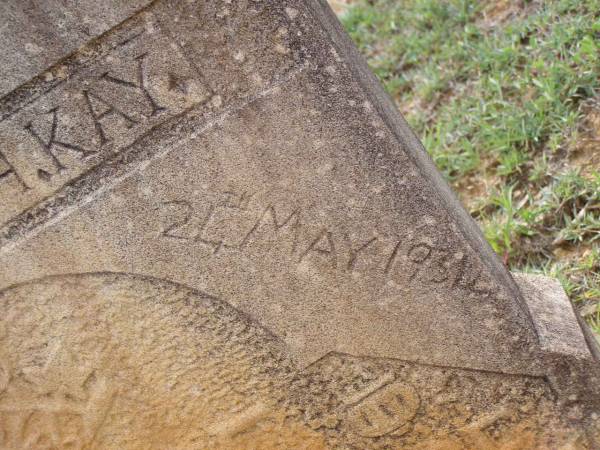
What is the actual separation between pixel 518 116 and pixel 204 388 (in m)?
1.69

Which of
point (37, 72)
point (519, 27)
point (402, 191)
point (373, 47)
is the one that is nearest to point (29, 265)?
point (37, 72)

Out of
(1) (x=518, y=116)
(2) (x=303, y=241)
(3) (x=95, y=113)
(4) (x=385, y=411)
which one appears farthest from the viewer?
(1) (x=518, y=116)

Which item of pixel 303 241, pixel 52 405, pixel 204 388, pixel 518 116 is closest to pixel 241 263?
pixel 303 241

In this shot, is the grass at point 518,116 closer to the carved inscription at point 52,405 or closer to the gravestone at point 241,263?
the gravestone at point 241,263

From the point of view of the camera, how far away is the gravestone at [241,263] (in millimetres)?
1636

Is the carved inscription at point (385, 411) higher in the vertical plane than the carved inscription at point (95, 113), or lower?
lower

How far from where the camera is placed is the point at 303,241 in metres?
1.78

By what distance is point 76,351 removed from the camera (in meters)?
1.94

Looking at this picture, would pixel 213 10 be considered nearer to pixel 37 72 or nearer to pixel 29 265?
pixel 37 72

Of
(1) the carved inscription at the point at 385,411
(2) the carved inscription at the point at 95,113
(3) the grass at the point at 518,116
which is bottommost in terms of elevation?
(1) the carved inscription at the point at 385,411

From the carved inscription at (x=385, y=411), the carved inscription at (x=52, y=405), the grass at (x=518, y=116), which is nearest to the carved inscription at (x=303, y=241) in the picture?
the carved inscription at (x=385, y=411)

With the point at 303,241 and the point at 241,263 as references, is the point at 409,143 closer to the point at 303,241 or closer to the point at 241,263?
the point at 303,241

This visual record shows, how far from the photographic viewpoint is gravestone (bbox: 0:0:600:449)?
1.64 meters

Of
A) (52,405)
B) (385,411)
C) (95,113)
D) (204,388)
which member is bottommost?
(385,411)
